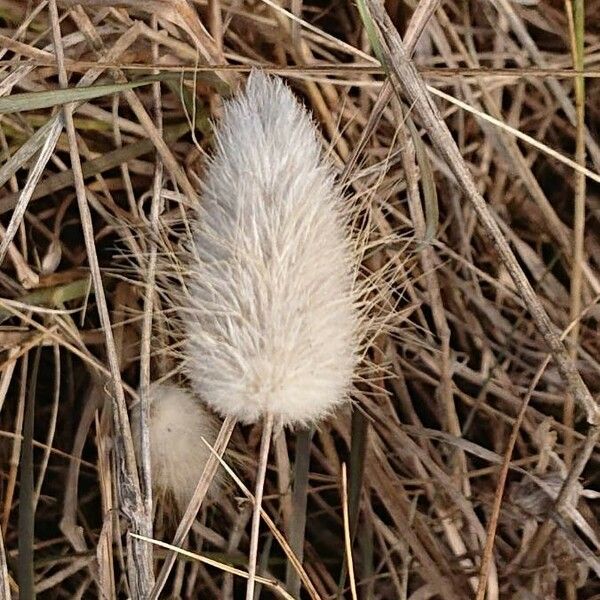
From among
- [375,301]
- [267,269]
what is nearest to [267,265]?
[267,269]

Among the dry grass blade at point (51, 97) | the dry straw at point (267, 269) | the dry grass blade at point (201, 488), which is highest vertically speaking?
the dry grass blade at point (51, 97)

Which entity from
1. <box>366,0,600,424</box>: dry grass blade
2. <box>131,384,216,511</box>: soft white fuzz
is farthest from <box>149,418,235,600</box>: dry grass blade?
<box>366,0,600,424</box>: dry grass blade

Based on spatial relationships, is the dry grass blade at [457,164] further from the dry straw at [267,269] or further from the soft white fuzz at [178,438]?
the soft white fuzz at [178,438]

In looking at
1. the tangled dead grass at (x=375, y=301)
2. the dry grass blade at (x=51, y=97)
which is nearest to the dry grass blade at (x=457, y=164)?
the tangled dead grass at (x=375, y=301)

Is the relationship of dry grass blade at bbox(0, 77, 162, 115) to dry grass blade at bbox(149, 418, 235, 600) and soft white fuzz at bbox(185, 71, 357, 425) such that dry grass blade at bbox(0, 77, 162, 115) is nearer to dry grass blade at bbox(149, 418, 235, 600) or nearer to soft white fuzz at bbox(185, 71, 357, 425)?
soft white fuzz at bbox(185, 71, 357, 425)

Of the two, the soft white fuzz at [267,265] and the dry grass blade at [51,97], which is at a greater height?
the dry grass blade at [51,97]
